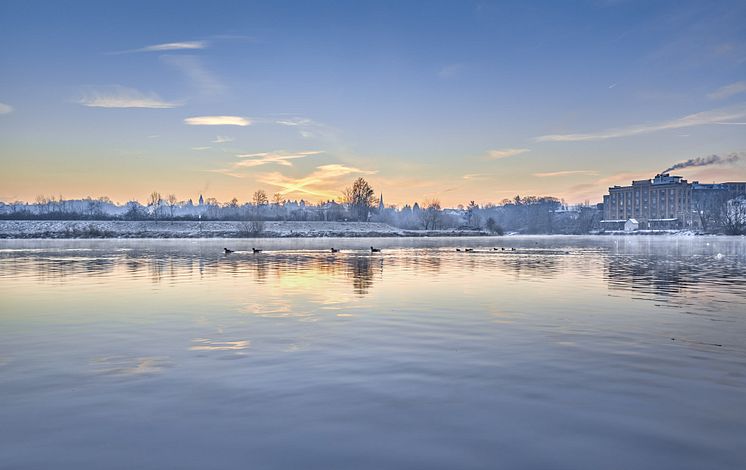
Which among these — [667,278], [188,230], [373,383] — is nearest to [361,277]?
[667,278]

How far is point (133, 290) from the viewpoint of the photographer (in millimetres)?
24641

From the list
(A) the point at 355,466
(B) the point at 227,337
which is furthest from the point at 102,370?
(A) the point at 355,466

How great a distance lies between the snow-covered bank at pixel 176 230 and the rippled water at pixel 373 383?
115 metres

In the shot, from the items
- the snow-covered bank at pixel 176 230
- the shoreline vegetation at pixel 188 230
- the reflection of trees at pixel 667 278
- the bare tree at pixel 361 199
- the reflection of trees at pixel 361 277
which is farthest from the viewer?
the bare tree at pixel 361 199

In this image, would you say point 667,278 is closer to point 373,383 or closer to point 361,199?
point 373,383

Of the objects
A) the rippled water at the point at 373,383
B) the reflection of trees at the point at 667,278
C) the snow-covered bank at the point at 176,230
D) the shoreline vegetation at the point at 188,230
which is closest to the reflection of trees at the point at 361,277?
the rippled water at the point at 373,383

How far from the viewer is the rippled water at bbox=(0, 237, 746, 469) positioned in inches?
278

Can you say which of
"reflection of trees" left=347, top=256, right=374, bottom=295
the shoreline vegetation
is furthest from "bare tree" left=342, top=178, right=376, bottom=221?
"reflection of trees" left=347, top=256, right=374, bottom=295

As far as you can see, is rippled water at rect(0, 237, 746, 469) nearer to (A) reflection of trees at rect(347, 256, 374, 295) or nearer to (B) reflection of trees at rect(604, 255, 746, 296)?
(A) reflection of trees at rect(347, 256, 374, 295)

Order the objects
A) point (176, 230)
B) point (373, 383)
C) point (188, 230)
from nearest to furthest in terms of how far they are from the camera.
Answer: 1. point (373, 383)
2. point (176, 230)
3. point (188, 230)

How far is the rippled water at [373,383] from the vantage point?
705cm

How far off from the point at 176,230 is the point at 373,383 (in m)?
136

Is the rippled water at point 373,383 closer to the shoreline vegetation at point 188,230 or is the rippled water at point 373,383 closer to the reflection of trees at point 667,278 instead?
the reflection of trees at point 667,278

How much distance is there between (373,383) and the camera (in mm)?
10008
